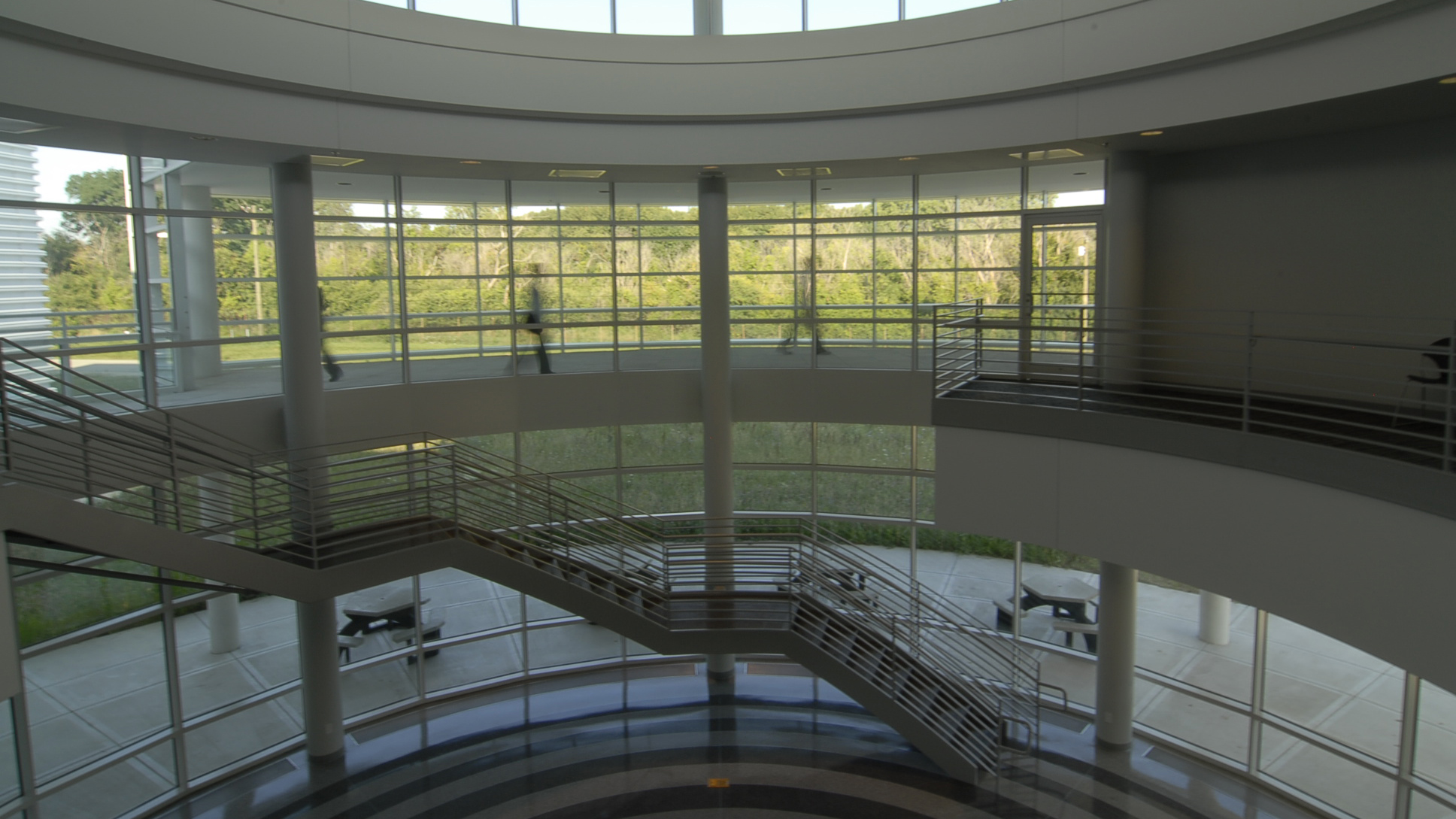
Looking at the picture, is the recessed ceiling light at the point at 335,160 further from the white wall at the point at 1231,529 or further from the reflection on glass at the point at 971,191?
the reflection on glass at the point at 971,191

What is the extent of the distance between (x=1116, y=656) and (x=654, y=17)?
465 inches

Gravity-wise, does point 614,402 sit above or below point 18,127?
below

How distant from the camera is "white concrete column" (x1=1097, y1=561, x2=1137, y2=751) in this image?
13195 mm

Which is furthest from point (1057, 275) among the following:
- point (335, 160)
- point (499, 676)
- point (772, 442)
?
point (499, 676)

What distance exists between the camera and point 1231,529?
8.62 m

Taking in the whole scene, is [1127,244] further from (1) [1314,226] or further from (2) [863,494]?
(2) [863,494]

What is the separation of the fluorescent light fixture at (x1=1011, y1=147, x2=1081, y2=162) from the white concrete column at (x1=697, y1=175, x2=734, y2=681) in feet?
14.6

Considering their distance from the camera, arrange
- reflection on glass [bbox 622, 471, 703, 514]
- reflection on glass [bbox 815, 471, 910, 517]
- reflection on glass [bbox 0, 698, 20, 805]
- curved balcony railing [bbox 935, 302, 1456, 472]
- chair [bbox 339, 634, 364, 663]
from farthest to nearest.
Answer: reflection on glass [bbox 622, 471, 703, 514] < reflection on glass [bbox 815, 471, 910, 517] < chair [bbox 339, 634, 364, 663] < reflection on glass [bbox 0, 698, 20, 805] < curved balcony railing [bbox 935, 302, 1456, 472]

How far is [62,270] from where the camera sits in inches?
431

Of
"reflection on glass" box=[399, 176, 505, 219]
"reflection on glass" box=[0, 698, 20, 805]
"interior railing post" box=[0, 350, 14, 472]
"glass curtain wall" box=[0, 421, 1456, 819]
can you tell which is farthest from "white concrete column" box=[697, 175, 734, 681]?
"interior railing post" box=[0, 350, 14, 472]

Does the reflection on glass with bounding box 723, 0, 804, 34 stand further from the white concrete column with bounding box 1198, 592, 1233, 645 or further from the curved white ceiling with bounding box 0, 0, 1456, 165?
the white concrete column with bounding box 1198, 592, 1233, 645

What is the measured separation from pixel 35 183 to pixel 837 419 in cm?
1108

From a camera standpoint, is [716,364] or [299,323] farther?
[716,364]

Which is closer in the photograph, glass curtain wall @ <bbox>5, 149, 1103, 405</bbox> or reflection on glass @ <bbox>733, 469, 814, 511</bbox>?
glass curtain wall @ <bbox>5, 149, 1103, 405</bbox>
